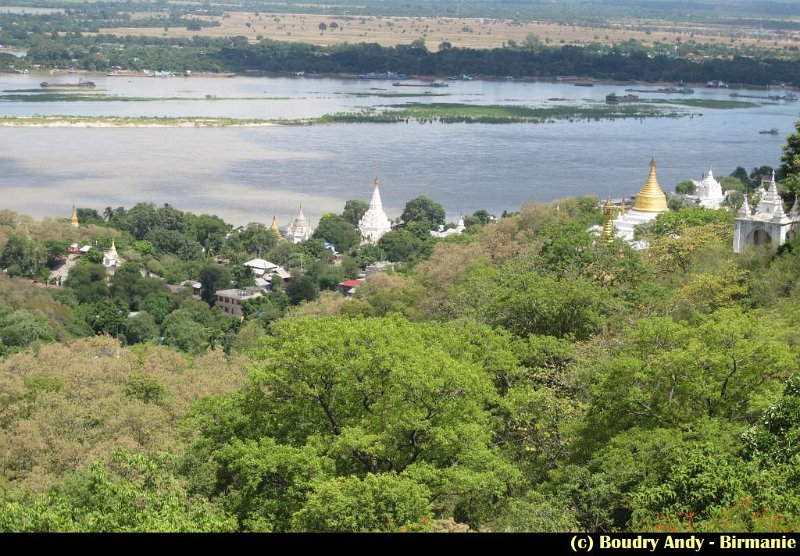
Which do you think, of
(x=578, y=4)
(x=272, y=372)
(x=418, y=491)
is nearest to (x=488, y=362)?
(x=272, y=372)

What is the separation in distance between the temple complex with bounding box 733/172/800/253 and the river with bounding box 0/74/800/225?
2092cm

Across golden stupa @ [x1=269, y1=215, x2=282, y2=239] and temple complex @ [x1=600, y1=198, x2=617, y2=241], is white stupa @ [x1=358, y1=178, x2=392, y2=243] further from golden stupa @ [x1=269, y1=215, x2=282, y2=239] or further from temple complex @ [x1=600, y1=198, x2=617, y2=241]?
temple complex @ [x1=600, y1=198, x2=617, y2=241]

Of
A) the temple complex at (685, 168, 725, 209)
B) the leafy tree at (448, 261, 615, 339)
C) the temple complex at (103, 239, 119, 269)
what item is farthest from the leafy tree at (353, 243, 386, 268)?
the leafy tree at (448, 261, 615, 339)

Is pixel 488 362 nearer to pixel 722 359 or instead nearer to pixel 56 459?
pixel 722 359

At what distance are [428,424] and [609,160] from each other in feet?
132

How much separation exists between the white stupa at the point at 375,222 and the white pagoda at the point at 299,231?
1.46 m

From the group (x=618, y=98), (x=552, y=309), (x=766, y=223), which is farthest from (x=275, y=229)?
(x=618, y=98)

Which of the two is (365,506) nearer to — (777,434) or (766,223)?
(777,434)

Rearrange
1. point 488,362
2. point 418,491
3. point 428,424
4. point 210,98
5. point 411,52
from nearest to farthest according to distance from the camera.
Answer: point 418,491 → point 428,424 → point 488,362 → point 210,98 → point 411,52

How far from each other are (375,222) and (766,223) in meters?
20.2

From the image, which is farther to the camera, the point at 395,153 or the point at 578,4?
the point at 578,4

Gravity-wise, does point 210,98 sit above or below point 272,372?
below

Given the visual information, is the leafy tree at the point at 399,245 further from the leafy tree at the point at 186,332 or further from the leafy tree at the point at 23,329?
the leafy tree at the point at 23,329

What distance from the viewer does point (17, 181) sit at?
140 feet
